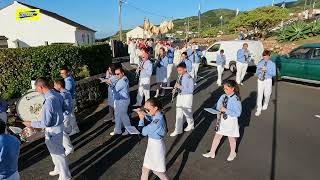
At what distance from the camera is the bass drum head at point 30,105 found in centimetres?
729

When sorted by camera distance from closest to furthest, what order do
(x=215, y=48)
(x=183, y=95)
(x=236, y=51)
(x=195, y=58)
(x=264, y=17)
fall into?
(x=183, y=95) → (x=195, y=58) → (x=236, y=51) → (x=215, y=48) → (x=264, y=17)

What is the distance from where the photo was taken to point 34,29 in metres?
44.3

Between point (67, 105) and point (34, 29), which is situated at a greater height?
point (34, 29)

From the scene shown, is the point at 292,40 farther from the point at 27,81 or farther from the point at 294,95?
the point at 27,81

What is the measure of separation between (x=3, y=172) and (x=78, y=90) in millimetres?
7367

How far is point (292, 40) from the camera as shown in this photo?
95.0 ft

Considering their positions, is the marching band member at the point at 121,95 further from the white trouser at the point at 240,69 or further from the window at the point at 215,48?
the window at the point at 215,48

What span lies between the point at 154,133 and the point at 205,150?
9.00ft

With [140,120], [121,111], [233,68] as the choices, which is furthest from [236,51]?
[140,120]

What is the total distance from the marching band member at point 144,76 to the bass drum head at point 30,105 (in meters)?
4.37

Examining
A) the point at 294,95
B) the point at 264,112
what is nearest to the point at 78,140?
the point at 264,112

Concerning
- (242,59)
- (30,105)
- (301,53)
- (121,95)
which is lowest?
(30,105)

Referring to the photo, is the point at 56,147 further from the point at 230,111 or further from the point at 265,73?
the point at 265,73

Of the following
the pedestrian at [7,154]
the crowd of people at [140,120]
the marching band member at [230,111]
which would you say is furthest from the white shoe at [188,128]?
the pedestrian at [7,154]
